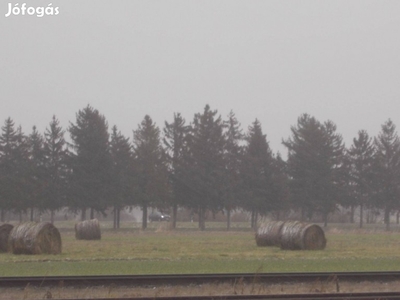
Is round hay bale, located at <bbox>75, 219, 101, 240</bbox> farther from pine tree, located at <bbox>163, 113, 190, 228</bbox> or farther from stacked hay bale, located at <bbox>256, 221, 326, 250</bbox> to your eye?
pine tree, located at <bbox>163, 113, 190, 228</bbox>

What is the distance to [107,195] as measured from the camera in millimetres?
72000

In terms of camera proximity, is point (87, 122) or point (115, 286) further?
point (87, 122)

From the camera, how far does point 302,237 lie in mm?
33062

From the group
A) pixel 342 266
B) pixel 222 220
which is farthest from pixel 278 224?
pixel 222 220

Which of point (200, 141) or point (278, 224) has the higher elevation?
point (200, 141)

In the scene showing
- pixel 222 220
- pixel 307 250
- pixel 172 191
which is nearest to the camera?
pixel 307 250

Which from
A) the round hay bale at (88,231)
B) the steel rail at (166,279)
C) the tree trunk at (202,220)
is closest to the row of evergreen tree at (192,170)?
the tree trunk at (202,220)

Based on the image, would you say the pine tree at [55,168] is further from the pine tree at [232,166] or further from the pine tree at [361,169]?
the pine tree at [361,169]

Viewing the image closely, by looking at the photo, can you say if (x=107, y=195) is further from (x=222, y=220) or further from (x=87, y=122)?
(x=222, y=220)

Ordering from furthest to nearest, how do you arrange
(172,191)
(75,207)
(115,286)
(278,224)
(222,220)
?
(222,220)
(172,191)
(75,207)
(278,224)
(115,286)

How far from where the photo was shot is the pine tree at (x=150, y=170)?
7381cm

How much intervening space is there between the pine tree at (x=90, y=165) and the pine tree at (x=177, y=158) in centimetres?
791

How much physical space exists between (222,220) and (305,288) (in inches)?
3644

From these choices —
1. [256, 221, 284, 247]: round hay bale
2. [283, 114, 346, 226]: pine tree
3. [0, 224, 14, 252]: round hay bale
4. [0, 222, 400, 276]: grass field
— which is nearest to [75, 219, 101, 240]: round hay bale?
[0, 222, 400, 276]: grass field
